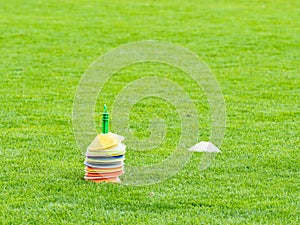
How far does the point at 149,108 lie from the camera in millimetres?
9141

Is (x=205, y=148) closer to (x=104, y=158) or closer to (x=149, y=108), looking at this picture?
(x=104, y=158)

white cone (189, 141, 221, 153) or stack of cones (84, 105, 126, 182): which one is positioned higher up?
stack of cones (84, 105, 126, 182)

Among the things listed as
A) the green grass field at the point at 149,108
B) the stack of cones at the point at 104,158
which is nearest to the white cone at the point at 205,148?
the green grass field at the point at 149,108

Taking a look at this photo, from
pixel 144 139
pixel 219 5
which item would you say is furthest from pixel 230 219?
pixel 219 5

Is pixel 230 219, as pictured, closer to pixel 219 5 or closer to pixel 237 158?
pixel 237 158

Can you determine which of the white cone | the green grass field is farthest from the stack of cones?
the white cone

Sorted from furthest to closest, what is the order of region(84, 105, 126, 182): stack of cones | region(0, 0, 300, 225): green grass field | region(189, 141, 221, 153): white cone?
region(189, 141, 221, 153): white cone < region(84, 105, 126, 182): stack of cones < region(0, 0, 300, 225): green grass field

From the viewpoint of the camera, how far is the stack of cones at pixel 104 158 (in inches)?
236

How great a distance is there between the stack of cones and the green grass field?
120 millimetres

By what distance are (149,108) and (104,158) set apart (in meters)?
3.17

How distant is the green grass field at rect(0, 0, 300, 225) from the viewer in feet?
18.4

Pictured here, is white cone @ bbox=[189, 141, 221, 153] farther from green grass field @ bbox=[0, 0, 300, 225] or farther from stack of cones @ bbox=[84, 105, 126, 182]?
stack of cones @ bbox=[84, 105, 126, 182]

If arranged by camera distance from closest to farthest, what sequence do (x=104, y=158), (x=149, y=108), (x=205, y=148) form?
(x=104, y=158) < (x=205, y=148) < (x=149, y=108)

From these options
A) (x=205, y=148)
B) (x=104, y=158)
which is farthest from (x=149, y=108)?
(x=104, y=158)
